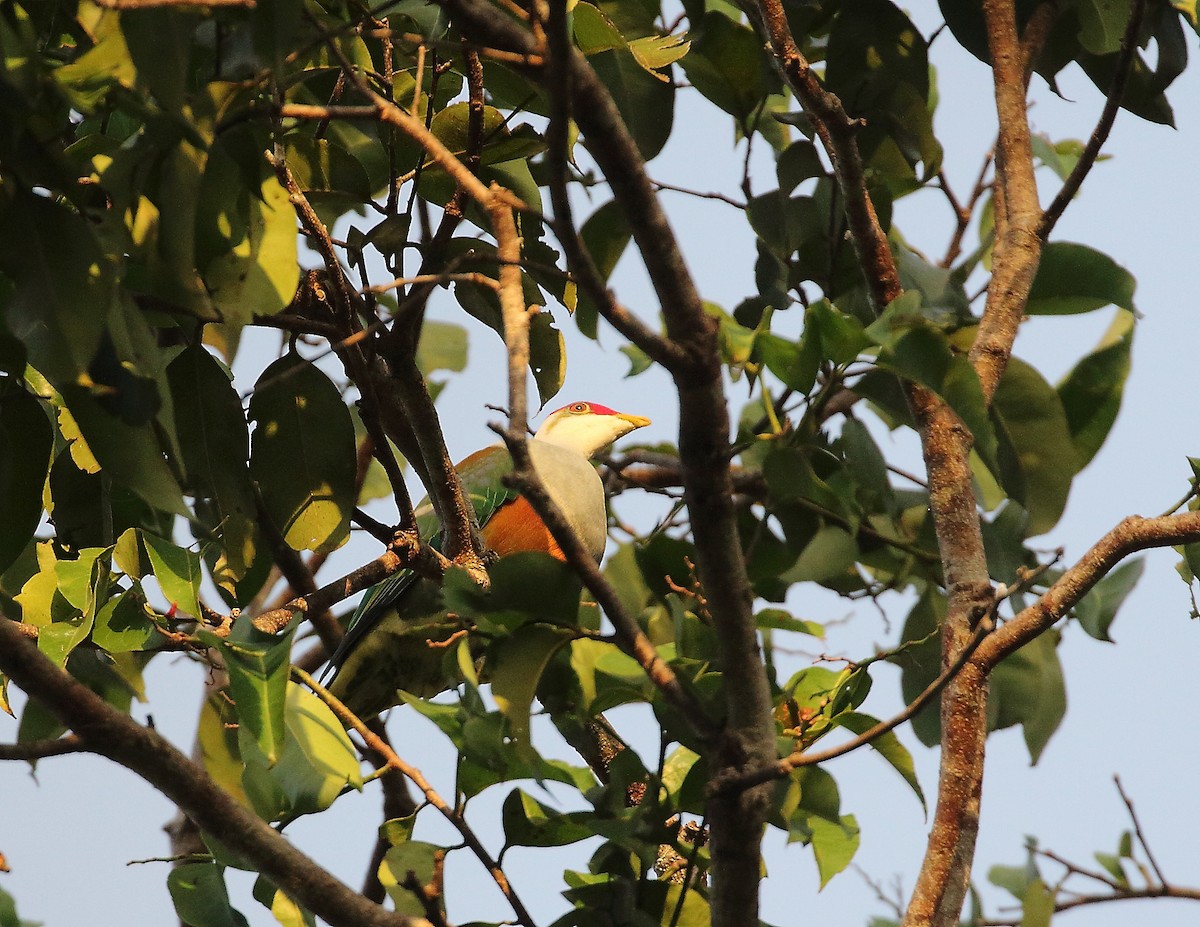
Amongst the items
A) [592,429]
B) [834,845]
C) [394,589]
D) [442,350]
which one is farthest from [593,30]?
[592,429]

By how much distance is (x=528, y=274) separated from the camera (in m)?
2.45

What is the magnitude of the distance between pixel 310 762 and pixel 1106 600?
1.39 m

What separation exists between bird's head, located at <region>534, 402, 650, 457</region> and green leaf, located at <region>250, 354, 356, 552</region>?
2449 millimetres

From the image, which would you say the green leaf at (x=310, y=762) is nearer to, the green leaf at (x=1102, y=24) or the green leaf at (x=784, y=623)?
the green leaf at (x=784, y=623)

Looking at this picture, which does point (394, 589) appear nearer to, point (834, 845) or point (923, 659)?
point (923, 659)

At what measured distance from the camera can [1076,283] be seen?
6.75 ft

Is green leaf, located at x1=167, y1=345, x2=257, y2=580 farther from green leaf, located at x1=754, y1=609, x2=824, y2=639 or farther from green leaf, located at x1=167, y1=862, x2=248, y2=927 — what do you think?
green leaf, located at x1=754, y1=609, x2=824, y2=639

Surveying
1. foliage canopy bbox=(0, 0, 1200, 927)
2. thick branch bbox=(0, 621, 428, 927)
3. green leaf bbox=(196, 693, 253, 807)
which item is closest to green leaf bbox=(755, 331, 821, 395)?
foliage canopy bbox=(0, 0, 1200, 927)

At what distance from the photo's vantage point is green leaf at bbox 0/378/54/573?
1727 millimetres

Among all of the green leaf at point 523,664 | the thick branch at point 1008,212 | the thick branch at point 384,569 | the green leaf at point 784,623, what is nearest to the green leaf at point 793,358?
the green leaf at point 784,623

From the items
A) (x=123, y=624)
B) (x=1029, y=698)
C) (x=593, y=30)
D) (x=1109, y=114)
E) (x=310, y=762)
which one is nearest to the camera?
(x=310, y=762)

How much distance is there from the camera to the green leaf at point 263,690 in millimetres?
1573

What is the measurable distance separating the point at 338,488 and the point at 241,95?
2.83 ft

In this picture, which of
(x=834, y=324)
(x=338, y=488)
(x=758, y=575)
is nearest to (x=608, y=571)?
(x=338, y=488)
